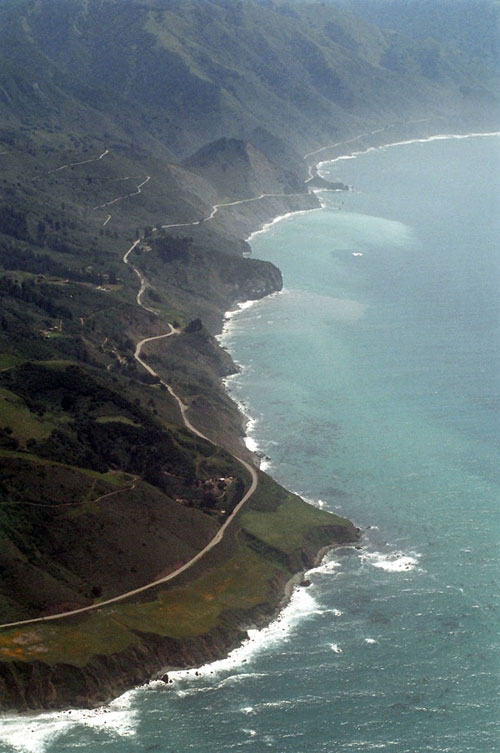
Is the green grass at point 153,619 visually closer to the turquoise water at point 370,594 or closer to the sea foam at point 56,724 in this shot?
the turquoise water at point 370,594

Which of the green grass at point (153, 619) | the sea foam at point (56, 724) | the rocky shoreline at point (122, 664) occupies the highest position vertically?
the green grass at point (153, 619)

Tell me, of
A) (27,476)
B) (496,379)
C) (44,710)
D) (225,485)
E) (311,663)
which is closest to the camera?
(44,710)

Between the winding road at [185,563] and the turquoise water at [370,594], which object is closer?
the turquoise water at [370,594]

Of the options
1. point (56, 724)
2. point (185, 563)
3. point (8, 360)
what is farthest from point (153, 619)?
point (8, 360)

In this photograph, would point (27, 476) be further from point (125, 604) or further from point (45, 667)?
point (45, 667)

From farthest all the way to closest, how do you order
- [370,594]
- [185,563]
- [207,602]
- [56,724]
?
[185,563]
[370,594]
[207,602]
[56,724]

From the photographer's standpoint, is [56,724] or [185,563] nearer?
[56,724]

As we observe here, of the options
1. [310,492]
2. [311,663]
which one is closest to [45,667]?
[311,663]

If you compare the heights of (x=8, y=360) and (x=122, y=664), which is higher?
(x=8, y=360)

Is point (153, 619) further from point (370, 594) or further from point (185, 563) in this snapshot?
point (370, 594)

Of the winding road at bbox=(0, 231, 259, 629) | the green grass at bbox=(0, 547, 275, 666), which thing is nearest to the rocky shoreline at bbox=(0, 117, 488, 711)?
the green grass at bbox=(0, 547, 275, 666)

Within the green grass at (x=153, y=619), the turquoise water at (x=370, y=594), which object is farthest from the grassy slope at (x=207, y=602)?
the turquoise water at (x=370, y=594)
